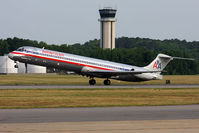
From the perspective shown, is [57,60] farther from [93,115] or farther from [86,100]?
[93,115]

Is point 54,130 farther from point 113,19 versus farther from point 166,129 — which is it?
point 113,19

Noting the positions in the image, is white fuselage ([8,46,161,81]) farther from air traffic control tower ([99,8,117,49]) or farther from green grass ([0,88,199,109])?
air traffic control tower ([99,8,117,49])

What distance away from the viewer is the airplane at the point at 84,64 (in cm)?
5266

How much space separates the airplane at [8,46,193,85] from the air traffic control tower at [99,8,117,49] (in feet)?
399

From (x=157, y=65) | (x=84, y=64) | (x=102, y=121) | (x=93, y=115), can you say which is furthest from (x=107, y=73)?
(x=102, y=121)

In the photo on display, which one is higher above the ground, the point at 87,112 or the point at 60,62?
the point at 60,62

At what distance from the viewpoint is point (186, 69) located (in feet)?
513

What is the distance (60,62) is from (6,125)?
35040mm

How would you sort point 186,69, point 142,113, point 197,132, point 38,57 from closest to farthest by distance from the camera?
point 197,132, point 142,113, point 38,57, point 186,69

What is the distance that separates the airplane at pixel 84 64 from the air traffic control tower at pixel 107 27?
399ft

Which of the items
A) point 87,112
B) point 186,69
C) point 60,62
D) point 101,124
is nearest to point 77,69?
point 60,62

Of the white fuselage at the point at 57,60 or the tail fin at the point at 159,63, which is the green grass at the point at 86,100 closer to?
the white fuselage at the point at 57,60

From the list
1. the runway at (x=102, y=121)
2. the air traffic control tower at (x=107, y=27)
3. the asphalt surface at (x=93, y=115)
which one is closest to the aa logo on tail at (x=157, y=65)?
the runway at (x=102, y=121)

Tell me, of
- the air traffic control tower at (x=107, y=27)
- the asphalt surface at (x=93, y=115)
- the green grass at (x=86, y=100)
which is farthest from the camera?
the air traffic control tower at (x=107, y=27)
